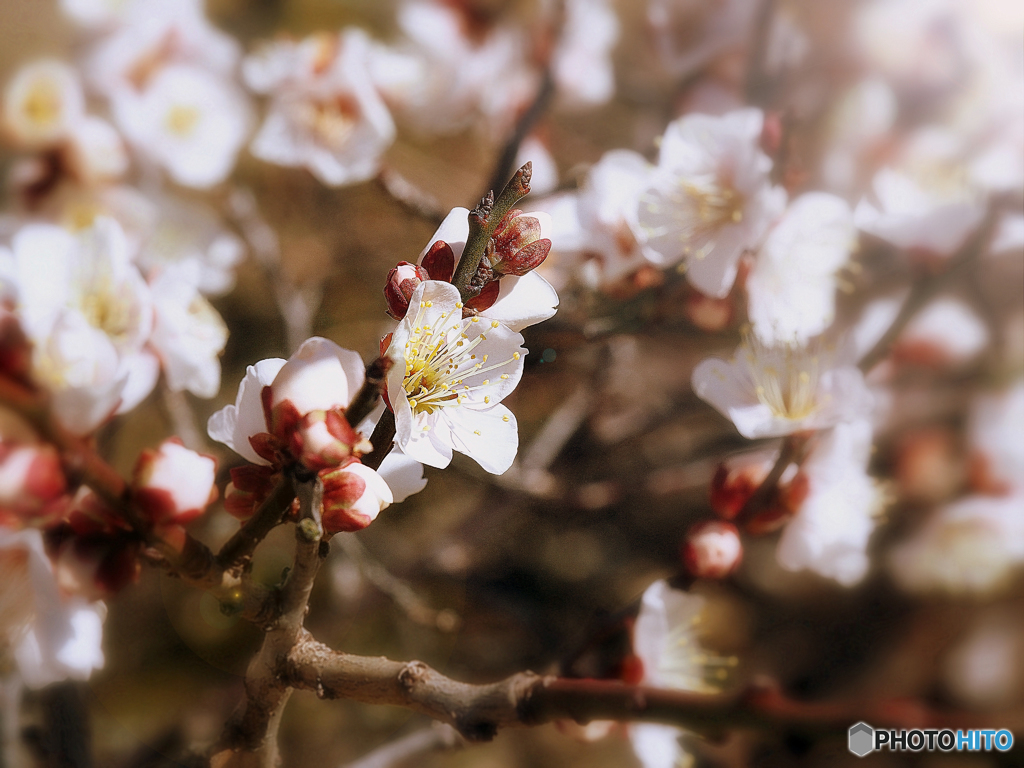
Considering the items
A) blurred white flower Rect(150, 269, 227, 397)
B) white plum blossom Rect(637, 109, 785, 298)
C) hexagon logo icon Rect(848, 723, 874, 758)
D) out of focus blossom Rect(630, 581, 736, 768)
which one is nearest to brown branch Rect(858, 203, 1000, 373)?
white plum blossom Rect(637, 109, 785, 298)

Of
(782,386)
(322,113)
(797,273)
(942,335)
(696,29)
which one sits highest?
(696,29)

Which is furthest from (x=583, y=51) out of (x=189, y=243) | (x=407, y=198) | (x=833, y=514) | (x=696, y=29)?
(x=833, y=514)

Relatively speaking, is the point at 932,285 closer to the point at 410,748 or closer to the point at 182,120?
the point at 410,748

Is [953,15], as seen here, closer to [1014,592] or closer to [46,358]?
[1014,592]

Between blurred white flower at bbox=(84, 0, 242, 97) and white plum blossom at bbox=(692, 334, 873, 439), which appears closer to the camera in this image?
white plum blossom at bbox=(692, 334, 873, 439)

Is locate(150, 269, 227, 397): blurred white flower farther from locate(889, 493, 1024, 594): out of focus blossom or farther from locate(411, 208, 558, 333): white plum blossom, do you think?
locate(889, 493, 1024, 594): out of focus blossom

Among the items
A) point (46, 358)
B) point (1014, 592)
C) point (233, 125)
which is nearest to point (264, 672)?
point (46, 358)

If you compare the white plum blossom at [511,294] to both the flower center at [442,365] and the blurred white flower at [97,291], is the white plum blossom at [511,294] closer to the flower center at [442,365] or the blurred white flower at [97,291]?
the flower center at [442,365]
